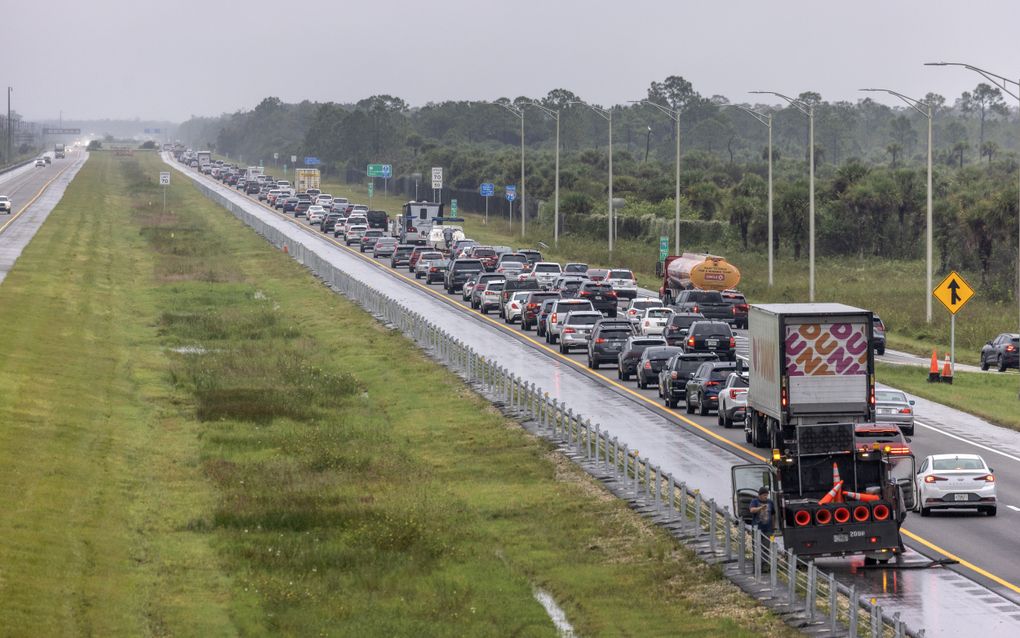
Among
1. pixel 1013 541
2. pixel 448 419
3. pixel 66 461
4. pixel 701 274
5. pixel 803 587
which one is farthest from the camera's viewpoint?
pixel 701 274

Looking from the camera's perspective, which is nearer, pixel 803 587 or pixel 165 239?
pixel 803 587

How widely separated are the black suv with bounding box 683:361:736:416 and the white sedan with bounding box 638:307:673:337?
17.3 metres

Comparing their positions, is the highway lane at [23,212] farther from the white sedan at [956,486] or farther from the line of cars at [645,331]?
the white sedan at [956,486]

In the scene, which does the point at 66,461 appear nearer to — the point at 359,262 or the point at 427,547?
the point at 427,547

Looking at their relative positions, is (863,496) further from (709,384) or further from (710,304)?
(710,304)

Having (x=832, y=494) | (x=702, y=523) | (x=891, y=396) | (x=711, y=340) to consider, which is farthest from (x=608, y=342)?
(x=832, y=494)

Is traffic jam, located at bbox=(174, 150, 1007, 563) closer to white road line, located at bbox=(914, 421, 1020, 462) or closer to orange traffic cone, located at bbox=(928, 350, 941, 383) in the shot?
white road line, located at bbox=(914, 421, 1020, 462)

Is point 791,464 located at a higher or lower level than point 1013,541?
higher

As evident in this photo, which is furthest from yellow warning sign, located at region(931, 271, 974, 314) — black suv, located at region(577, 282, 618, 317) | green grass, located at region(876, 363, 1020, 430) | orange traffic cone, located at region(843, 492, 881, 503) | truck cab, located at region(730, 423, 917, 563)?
orange traffic cone, located at region(843, 492, 881, 503)

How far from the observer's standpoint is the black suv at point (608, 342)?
5738cm

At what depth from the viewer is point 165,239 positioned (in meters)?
121

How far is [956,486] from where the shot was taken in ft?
104

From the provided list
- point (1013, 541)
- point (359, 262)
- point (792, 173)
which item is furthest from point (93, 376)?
point (792, 173)

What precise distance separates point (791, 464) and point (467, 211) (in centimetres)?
14192
